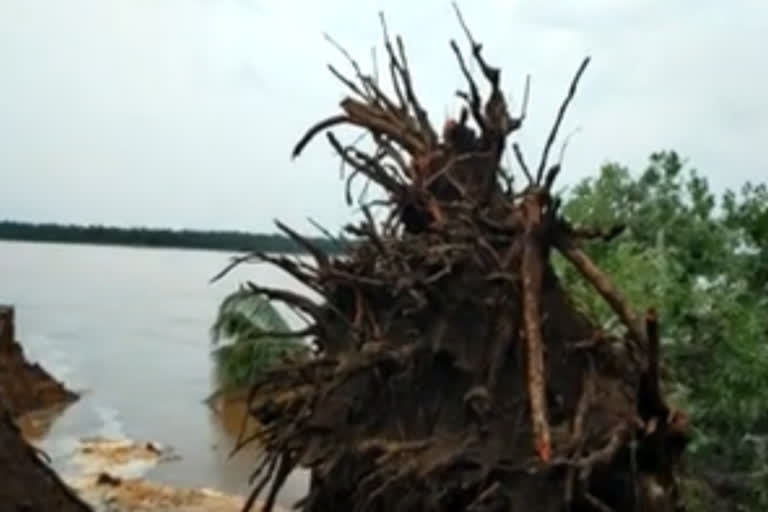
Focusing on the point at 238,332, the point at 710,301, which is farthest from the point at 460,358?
the point at 238,332

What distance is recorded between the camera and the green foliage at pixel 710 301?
12.8 metres

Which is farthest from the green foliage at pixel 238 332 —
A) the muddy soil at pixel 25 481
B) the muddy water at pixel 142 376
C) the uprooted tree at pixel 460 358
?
the muddy soil at pixel 25 481

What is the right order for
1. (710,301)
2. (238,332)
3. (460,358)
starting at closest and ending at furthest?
(460,358) → (710,301) → (238,332)

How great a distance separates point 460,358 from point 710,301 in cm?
529

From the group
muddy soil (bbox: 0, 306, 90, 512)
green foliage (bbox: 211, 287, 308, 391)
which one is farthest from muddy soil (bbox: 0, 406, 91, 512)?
green foliage (bbox: 211, 287, 308, 391)

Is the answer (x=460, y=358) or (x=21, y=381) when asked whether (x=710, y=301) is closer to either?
(x=460, y=358)

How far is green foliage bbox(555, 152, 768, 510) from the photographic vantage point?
42.0 feet

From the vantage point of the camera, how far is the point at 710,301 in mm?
13281

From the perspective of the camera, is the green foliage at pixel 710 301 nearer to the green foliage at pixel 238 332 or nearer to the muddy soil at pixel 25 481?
the muddy soil at pixel 25 481

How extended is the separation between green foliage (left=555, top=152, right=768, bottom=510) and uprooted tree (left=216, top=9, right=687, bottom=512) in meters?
2.55

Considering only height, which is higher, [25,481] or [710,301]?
[710,301]

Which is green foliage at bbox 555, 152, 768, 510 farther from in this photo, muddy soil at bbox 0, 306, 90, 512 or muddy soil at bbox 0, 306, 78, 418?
muddy soil at bbox 0, 306, 78, 418

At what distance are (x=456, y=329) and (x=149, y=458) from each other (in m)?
26.7

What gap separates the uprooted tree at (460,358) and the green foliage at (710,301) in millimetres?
2555
